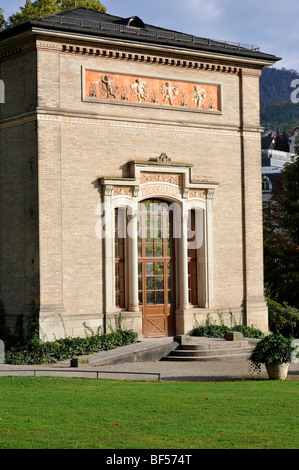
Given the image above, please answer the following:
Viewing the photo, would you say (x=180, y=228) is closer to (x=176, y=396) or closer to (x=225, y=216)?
(x=225, y=216)

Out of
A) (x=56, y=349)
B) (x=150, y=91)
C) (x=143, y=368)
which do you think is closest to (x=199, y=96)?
(x=150, y=91)

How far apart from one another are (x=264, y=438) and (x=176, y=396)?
418 centimetres

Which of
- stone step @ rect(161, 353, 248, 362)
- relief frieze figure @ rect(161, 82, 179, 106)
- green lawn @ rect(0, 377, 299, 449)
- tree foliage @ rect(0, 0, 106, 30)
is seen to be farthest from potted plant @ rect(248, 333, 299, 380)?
tree foliage @ rect(0, 0, 106, 30)

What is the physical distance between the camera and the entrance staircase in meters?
23.1

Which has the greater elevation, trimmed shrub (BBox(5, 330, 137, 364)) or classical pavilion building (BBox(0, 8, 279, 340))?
classical pavilion building (BBox(0, 8, 279, 340))

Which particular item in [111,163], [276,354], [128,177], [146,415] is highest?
[111,163]

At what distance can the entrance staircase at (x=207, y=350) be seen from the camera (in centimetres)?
2309

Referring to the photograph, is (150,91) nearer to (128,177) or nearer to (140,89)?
(140,89)

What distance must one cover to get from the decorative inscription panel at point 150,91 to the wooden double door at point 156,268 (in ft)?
11.9

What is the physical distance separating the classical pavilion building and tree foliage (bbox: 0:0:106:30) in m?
9.57

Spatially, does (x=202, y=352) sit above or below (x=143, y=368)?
above

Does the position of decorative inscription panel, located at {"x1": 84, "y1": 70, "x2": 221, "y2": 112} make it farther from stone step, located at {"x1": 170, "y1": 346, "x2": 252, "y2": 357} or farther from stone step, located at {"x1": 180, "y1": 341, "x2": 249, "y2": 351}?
stone step, located at {"x1": 170, "y1": 346, "x2": 252, "y2": 357}

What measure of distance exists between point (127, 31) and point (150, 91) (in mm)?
2175

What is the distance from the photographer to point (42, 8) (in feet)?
120
